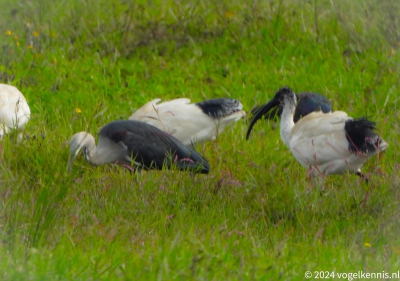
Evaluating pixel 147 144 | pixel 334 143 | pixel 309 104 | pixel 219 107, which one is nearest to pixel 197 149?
pixel 219 107

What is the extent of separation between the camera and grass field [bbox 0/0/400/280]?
3.96 meters

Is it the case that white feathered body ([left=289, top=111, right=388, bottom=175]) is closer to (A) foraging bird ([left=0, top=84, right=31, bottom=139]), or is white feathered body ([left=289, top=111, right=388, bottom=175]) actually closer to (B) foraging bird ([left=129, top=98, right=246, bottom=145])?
(B) foraging bird ([left=129, top=98, right=246, bottom=145])

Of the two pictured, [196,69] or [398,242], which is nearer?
[398,242]

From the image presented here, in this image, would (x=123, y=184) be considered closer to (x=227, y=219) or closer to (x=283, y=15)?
(x=227, y=219)

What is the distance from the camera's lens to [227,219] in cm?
491

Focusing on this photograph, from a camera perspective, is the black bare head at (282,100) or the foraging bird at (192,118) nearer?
the black bare head at (282,100)

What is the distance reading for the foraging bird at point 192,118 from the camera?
23.0 feet

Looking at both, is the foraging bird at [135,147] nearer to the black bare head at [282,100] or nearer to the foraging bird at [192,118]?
the foraging bird at [192,118]

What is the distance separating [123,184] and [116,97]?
2.81 meters

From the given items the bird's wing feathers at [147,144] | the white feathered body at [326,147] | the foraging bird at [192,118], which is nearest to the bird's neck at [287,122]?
the white feathered body at [326,147]

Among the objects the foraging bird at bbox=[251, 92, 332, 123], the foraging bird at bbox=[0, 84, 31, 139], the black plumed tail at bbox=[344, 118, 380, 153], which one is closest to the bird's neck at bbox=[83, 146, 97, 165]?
the foraging bird at bbox=[0, 84, 31, 139]

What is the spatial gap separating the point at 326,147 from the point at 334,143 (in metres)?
0.08

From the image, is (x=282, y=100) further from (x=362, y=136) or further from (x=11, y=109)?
(x=11, y=109)

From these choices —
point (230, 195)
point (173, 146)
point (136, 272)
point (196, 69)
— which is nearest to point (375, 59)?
point (196, 69)
